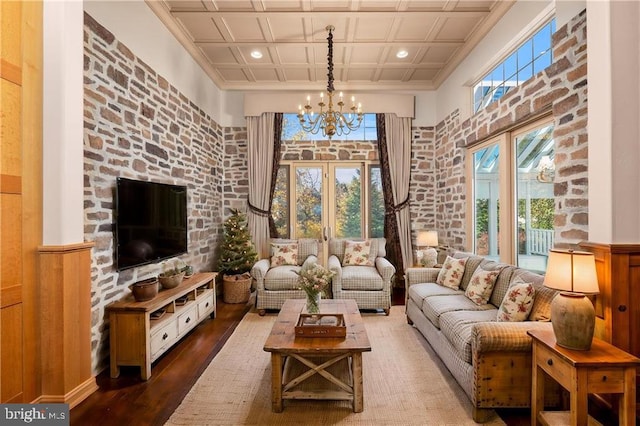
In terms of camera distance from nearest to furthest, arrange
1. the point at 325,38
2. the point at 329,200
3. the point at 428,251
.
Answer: the point at 325,38, the point at 428,251, the point at 329,200

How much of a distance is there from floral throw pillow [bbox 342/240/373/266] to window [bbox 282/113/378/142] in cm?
194

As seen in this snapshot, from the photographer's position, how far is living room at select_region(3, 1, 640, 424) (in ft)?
6.78

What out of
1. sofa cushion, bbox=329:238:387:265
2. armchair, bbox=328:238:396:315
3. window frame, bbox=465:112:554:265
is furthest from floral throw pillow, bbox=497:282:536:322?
sofa cushion, bbox=329:238:387:265

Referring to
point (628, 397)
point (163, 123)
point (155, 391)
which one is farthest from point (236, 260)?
point (628, 397)

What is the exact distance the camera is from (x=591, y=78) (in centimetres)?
222

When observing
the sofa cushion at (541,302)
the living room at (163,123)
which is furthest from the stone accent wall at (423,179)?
the sofa cushion at (541,302)

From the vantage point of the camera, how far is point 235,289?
188 inches

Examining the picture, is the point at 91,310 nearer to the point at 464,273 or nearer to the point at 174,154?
the point at 174,154

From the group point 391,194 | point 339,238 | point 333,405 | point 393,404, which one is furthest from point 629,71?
point 339,238

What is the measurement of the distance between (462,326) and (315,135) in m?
4.12

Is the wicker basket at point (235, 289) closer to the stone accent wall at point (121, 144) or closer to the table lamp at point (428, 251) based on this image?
the stone accent wall at point (121, 144)

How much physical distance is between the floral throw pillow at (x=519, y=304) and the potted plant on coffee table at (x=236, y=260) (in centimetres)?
353

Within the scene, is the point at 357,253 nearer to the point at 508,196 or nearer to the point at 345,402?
the point at 508,196

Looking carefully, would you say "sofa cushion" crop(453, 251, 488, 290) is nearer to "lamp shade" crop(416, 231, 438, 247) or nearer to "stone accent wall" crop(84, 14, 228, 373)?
"lamp shade" crop(416, 231, 438, 247)
